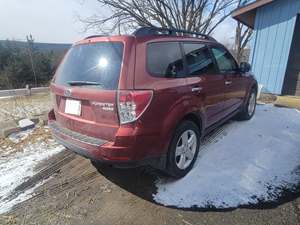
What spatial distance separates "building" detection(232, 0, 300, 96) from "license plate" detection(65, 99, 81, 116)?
7.17m

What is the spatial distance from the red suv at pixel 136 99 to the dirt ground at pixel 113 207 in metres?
0.50

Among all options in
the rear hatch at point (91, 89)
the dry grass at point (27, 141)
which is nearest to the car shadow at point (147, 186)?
the rear hatch at point (91, 89)

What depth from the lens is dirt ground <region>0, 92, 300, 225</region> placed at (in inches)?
90.4

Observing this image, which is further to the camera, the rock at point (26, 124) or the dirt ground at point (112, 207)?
the rock at point (26, 124)

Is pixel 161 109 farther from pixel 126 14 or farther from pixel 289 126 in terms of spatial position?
pixel 126 14

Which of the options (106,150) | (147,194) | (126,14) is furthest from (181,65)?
(126,14)

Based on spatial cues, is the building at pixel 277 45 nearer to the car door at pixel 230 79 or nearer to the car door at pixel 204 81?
the car door at pixel 230 79

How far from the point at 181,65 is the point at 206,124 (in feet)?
3.45

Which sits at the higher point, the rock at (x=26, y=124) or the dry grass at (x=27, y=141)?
the rock at (x=26, y=124)

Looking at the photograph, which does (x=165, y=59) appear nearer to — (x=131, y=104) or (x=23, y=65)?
(x=131, y=104)

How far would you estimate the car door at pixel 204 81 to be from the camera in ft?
9.51

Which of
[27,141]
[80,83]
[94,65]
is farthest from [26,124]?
[94,65]

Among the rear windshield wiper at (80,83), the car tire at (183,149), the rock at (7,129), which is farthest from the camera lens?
the rock at (7,129)

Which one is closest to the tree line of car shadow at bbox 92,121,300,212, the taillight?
car shadow at bbox 92,121,300,212
